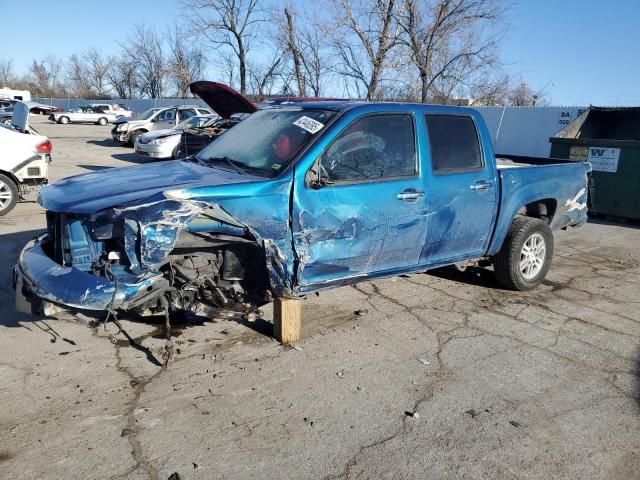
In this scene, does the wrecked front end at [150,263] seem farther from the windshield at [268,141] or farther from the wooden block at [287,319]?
the windshield at [268,141]

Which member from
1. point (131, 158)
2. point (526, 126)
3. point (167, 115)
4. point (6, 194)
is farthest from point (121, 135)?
point (526, 126)

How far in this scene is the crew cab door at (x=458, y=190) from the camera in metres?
4.61

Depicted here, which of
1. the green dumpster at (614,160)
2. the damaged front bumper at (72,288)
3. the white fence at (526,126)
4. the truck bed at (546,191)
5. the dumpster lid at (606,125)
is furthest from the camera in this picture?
the white fence at (526,126)

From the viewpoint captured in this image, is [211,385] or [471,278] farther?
[471,278]

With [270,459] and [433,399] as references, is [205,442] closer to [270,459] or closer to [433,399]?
[270,459]

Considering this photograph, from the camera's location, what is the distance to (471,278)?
6.12m

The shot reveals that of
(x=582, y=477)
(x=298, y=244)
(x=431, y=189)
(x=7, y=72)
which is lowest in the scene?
(x=582, y=477)

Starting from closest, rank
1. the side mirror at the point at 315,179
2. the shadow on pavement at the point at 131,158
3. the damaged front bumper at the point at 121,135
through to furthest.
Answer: the side mirror at the point at 315,179 → the shadow on pavement at the point at 131,158 → the damaged front bumper at the point at 121,135

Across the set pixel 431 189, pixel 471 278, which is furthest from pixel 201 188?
pixel 471 278

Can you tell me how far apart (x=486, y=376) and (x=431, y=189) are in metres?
1.60

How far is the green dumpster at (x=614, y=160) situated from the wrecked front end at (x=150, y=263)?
23.8 ft

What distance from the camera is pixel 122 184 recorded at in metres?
3.83

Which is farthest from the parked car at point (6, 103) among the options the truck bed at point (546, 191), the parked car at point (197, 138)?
the truck bed at point (546, 191)

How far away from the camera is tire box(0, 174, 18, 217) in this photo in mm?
8469
